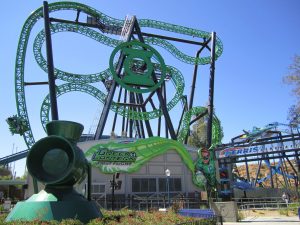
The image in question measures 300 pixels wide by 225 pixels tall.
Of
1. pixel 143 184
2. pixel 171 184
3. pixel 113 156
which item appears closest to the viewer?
pixel 113 156

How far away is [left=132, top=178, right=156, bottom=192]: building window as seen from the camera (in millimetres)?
26208

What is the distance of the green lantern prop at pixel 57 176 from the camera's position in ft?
24.0

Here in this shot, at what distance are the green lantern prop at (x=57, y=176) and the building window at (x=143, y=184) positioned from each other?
1850 centimetres

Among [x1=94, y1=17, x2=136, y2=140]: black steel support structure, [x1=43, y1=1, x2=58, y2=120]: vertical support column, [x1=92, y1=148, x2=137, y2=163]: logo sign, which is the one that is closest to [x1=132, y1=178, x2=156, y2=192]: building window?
[x1=92, y1=148, x2=137, y2=163]: logo sign

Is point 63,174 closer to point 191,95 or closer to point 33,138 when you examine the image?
point 33,138

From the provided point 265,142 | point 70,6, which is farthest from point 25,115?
point 265,142

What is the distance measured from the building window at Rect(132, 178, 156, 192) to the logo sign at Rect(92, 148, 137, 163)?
1958 millimetres

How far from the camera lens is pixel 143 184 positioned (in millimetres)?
26531

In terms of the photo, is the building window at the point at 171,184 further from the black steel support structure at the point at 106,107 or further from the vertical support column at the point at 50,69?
the vertical support column at the point at 50,69

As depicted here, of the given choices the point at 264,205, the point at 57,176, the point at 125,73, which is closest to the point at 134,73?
the point at 125,73

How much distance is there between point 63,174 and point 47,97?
954 inches

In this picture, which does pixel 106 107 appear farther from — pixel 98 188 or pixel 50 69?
pixel 98 188

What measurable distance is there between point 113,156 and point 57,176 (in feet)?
56.9

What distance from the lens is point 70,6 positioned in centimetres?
3122
